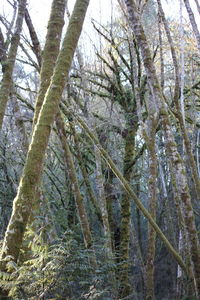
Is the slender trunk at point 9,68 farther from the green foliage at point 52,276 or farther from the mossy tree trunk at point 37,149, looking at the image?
the green foliage at point 52,276

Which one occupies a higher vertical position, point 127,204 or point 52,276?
point 127,204

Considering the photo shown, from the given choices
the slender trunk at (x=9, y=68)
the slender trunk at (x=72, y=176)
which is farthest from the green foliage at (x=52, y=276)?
the slender trunk at (x=72, y=176)

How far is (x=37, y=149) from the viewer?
2.75 m

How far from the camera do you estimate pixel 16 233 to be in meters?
2.49

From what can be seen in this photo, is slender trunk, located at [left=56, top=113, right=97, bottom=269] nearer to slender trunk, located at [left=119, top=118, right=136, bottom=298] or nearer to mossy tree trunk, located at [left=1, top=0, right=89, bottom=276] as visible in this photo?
slender trunk, located at [left=119, top=118, right=136, bottom=298]

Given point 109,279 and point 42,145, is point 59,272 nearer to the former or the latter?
point 109,279

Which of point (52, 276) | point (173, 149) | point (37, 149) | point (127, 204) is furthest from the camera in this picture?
point (127, 204)

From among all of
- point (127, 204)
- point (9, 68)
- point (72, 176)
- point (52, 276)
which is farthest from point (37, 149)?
point (127, 204)

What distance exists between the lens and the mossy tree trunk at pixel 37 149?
2479 mm

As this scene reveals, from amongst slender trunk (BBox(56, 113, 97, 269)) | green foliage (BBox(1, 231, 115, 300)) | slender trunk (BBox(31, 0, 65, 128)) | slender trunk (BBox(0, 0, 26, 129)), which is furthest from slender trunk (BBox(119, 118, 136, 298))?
green foliage (BBox(1, 231, 115, 300))

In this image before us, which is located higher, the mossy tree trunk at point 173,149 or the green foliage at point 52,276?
the mossy tree trunk at point 173,149

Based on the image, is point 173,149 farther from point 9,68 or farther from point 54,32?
point 9,68

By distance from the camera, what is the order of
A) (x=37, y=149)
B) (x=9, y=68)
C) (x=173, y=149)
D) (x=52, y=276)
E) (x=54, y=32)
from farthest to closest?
(x=173, y=149)
(x=9, y=68)
(x=54, y=32)
(x=37, y=149)
(x=52, y=276)

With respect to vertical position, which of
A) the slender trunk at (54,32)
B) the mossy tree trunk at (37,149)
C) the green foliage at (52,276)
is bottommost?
the green foliage at (52,276)
